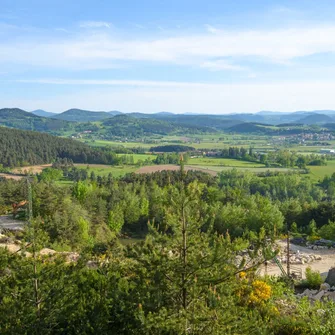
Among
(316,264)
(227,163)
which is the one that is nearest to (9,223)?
(316,264)

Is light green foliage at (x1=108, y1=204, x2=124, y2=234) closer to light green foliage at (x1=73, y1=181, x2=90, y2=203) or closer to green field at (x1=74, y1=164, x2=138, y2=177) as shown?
light green foliage at (x1=73, y1=181, x2=90, y2=203)

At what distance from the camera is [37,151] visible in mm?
90812

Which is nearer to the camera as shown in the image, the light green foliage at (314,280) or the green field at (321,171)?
the light green foliage at (314,280)

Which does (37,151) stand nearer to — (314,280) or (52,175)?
(52,175)

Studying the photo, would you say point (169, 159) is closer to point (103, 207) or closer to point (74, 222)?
point (103, 207)

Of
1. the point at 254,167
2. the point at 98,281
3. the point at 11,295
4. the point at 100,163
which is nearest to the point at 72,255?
the point at 98,281

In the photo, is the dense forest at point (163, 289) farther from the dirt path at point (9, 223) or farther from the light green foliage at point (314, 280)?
the dirt path at point (9, 223)

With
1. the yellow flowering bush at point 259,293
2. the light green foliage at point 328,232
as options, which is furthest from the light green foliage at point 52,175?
the yellow flowering bush at point 259,293

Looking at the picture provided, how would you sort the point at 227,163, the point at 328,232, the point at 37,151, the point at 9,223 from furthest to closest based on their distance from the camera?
the point at 37,151 → the point at 227,163 → the point at 9,223 → the point at 328,232

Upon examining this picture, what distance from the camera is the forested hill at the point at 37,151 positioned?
Result: 279ft

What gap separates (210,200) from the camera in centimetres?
4191

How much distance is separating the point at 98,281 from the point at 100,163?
81930 millimetres

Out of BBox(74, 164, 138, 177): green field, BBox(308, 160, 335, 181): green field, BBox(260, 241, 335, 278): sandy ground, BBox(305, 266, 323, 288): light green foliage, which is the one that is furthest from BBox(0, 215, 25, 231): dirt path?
BBox(308, 160, 335, 181): green field

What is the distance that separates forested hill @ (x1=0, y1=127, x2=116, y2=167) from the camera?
85125mm
